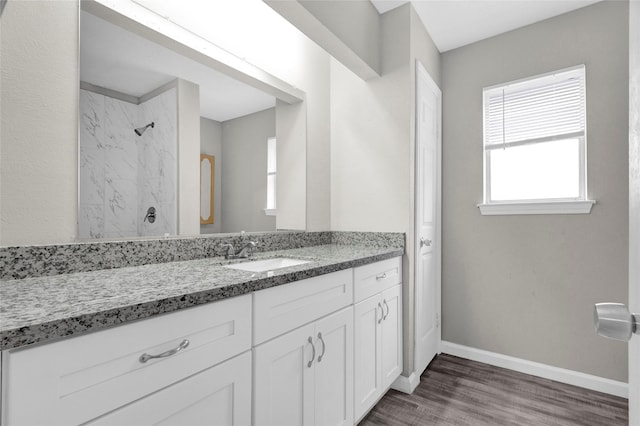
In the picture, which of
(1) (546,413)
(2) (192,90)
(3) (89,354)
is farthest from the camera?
(1) (546,413)

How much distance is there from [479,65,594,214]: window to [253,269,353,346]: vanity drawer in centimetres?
162

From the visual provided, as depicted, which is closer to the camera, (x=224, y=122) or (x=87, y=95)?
(x=87, y=95)

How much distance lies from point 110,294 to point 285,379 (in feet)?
2.27

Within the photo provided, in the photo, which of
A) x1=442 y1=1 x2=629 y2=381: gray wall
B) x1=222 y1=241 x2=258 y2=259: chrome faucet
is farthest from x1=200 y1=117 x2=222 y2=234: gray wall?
x1=442 y1=1 x2=629 y2=381: gray wall

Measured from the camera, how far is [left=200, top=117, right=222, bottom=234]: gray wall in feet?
5.48

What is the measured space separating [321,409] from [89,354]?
103cm

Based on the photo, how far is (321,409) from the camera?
1384mm

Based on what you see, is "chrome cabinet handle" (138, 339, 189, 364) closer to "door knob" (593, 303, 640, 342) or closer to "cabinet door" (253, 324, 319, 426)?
"cabinet door" (253, 324, 319, 426)

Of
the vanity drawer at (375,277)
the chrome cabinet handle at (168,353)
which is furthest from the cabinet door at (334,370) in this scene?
the chrome cabinet handle at (168,353)

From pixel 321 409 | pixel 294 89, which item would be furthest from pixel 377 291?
pixel 294 89

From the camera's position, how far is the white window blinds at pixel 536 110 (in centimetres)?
226

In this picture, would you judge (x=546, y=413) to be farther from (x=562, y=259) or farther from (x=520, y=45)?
(x=520, y=45)

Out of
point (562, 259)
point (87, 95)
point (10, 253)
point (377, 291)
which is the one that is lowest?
point (377, 291)

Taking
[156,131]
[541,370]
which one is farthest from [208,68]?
[541,370]
